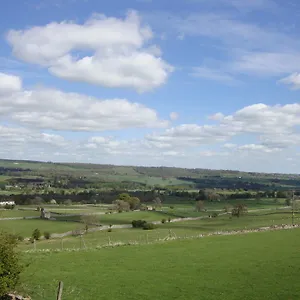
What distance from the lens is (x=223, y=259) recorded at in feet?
112

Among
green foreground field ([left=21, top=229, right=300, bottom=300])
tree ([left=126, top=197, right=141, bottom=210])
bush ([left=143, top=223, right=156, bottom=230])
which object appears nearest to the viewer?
green foreground field ([left=21, top=229, right=300, bottom=300])

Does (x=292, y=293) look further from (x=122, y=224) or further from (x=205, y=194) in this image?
(x=205, y=194)

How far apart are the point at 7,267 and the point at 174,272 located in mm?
12707

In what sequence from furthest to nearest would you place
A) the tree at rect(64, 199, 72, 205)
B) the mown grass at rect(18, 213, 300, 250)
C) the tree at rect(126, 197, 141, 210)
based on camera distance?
the tree at rect(64, 199, 72, 205) → the tree at rect(126, 197, 141, 210) → the mown grass at rect(18, 213, 300, 250)

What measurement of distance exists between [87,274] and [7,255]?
966 cm

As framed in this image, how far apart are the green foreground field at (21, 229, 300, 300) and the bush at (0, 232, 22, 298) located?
2868 mm

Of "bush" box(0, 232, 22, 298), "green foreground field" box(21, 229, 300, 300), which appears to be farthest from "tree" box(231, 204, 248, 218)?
"bush" box(0, 232, 22, 298)

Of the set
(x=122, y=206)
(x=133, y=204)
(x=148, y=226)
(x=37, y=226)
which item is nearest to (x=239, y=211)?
(x=148, y=226)

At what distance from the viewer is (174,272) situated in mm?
29562

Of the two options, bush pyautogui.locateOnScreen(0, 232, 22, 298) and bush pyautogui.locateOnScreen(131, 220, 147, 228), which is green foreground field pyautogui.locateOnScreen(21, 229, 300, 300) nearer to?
bush pyautogui.locateOnScreen(0, 232, 22, 298)

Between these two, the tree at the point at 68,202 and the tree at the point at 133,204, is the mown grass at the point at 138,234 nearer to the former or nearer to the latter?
the tree at the point at 133,204

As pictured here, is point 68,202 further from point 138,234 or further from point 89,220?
point 138,234

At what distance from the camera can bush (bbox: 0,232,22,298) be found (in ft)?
67.5

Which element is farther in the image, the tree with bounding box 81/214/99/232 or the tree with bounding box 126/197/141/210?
the tree with bounding box 126/197/141/210
